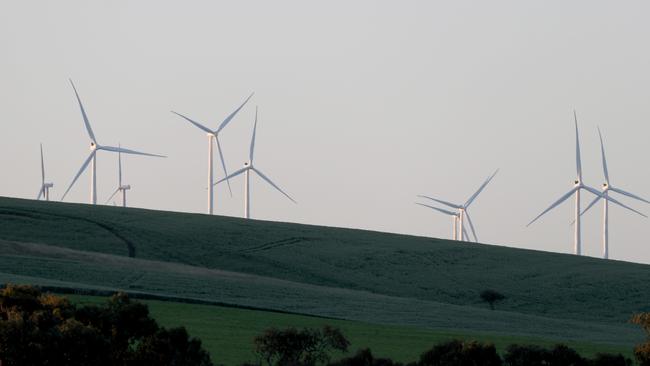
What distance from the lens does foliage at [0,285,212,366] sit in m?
29.2

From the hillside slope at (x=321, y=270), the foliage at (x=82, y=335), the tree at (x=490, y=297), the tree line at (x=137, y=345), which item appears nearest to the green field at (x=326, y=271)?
the hillside slope at (x=321, y=270)

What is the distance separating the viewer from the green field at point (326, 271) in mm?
52719

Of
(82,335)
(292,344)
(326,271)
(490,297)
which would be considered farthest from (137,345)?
(326,271)

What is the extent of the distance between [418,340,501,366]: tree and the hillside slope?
51.6ft

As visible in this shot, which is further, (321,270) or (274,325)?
(321,270)

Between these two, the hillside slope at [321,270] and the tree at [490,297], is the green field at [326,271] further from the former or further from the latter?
the tree at [490,297]

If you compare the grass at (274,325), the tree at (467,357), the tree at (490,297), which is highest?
the tree at (490,297)

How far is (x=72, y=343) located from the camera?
97.3ft

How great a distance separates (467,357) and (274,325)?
41.4 ft

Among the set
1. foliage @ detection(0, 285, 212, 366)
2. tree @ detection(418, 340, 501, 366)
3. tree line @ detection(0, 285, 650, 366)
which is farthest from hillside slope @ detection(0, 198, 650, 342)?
foliage @ detection(0, 285, 212, 366)

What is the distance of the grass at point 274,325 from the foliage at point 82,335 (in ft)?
12.3

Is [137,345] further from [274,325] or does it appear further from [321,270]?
[321,270]

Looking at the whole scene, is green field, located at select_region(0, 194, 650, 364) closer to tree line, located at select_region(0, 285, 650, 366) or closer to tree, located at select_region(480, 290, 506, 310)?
tree, located at select_region(480, 290, 506, 310)

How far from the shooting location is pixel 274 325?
148 ft
